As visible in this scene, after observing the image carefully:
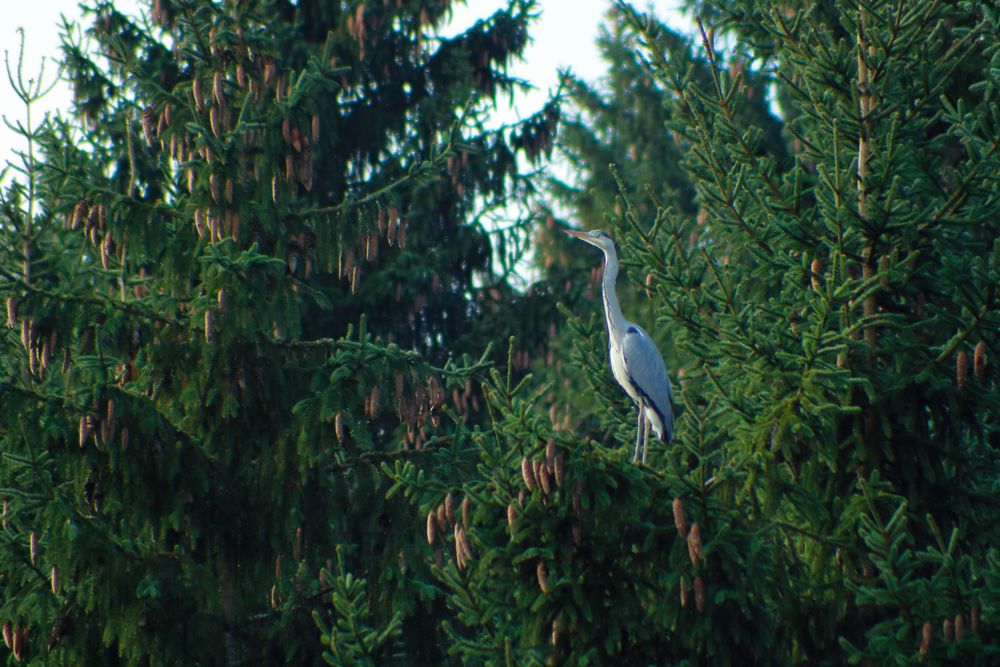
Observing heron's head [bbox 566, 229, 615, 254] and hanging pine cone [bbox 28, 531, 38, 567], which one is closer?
hanging pine cone [bbox 28, 531, 38, 567]

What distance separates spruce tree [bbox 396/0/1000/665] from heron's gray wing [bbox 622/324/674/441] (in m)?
1.08

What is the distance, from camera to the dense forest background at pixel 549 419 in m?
5.77

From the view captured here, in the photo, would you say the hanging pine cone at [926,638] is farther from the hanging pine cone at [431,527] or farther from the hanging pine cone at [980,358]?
the hanging pine cone at [431,527]

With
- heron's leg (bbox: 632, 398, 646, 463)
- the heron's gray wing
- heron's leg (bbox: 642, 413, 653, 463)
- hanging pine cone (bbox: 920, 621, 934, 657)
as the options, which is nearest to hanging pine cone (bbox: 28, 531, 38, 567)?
heron's leg (bbox: 642, 413, 653, 463)

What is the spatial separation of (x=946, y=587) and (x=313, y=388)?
164 inches

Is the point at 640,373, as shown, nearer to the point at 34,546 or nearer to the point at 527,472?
the point at 527,472

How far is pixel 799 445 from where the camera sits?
661 centimetres

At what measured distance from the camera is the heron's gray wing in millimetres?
8578

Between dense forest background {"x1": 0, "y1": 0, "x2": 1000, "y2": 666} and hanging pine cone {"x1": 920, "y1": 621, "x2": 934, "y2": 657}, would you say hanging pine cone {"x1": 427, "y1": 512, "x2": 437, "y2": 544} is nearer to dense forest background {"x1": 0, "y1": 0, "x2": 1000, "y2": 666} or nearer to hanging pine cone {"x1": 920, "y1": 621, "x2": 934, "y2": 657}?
dense forest background {"x1": 0, "y1": 0, "x2": 1000, "y2": 666}

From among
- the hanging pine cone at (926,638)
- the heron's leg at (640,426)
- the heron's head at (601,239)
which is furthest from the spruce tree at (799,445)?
the heron's head at (601,239)

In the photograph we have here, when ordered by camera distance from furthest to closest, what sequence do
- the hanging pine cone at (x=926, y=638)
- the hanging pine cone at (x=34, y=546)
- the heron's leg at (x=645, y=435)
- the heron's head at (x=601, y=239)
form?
the heron's head at (x=601, y=239) < the heron's leg at (x=645, y=435) < the hanging pine cone at (x=34, y=546) < the hanging pine cone at (x=926, y=638)

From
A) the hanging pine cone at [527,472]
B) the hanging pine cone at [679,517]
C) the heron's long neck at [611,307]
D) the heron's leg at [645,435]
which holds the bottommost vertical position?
the hanging pine cone at [679,517]

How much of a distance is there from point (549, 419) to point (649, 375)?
2713mm

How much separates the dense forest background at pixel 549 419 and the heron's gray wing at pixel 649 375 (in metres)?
0.23
